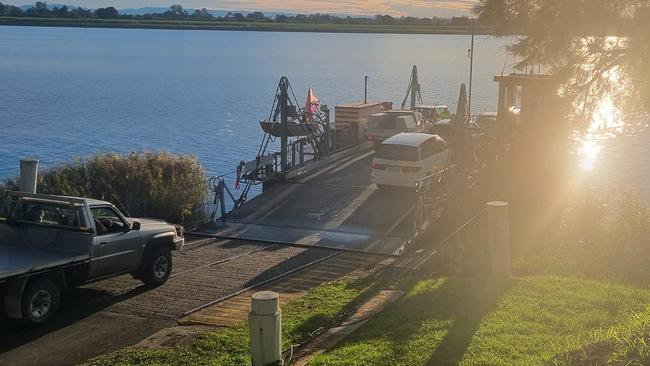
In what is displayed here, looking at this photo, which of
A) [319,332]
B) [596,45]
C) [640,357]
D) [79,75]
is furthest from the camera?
[79,75]

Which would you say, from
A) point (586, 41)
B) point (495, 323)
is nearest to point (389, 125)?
Answer: point (586, 41)

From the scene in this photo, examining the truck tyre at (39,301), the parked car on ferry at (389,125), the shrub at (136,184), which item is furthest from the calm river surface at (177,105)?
the truck tyre at (39,301)

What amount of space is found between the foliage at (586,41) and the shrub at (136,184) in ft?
34.5

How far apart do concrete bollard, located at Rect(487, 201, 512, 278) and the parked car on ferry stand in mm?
19534

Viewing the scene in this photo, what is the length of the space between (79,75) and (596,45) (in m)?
100

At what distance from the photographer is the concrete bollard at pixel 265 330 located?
7934 mm

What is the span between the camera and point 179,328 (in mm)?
10734

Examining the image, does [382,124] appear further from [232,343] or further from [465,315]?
[232,343]

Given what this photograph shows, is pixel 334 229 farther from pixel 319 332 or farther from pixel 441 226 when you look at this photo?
pixel 319 332

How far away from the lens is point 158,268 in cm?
1384

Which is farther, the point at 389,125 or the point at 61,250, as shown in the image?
the point at 389,125

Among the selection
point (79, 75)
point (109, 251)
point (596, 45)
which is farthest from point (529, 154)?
point (79, 75)

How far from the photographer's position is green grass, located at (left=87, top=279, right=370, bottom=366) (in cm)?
893

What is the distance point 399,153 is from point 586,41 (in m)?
6.20
